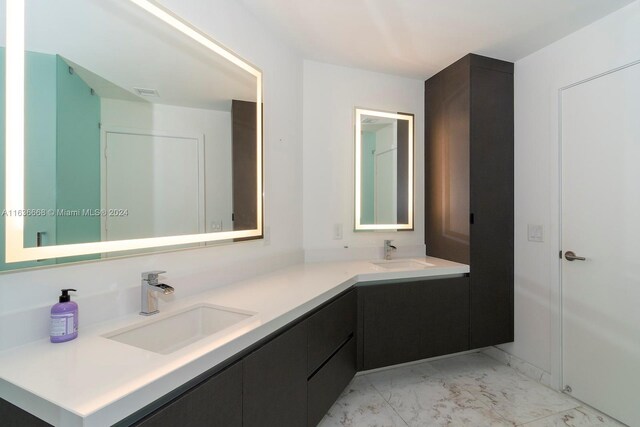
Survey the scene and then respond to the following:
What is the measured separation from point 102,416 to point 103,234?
672 mm

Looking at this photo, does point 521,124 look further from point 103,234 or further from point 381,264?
point 103,234

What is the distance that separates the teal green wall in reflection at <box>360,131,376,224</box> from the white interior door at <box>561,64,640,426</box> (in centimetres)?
128

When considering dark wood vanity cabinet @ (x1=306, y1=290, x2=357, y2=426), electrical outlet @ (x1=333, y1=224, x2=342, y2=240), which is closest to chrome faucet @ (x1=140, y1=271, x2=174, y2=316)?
dark wood vanity cabinet @ (x1=306, y1=290, x2=357, y2=426)

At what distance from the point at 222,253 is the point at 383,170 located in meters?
1.51

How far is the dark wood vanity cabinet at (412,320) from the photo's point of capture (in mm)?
1840

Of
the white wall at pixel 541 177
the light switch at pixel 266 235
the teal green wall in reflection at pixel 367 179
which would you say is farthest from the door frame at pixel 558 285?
the light switch at pixel 266 235

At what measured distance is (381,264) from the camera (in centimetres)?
227

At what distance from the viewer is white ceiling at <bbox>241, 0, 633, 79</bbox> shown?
1618 millimetres

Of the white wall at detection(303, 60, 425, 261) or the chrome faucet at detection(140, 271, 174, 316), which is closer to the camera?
the chrome faucet at detection(140, 271, 174, 316)

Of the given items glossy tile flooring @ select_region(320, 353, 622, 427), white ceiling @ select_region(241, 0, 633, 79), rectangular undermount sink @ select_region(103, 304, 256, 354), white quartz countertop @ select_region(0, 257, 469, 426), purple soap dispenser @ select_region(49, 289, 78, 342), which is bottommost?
glossy tile flooring @ select_region(320, 353, 622, 427)

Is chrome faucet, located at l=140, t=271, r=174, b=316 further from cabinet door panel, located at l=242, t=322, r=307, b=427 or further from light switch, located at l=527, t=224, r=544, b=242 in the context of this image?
light switch, located at l=527, t=224, r=544, b=242

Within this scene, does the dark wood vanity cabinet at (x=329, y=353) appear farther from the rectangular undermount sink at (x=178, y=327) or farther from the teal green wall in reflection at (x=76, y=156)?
→ the teal green wall in reflection at (x=76, y=156)

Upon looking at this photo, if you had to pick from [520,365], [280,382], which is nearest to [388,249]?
[520,365]

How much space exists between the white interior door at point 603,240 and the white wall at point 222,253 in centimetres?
183
